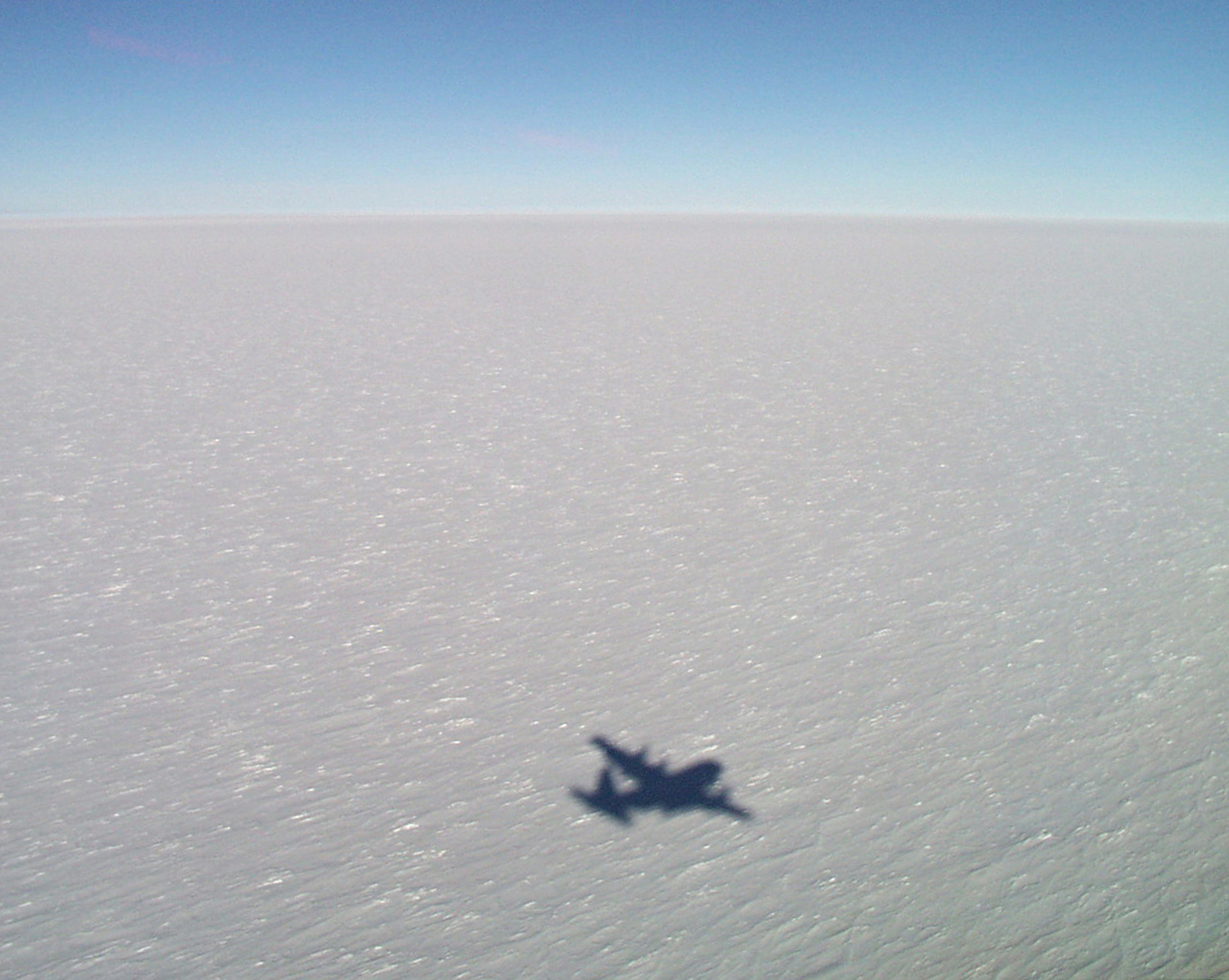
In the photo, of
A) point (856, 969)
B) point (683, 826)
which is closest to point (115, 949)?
point (683, 826)

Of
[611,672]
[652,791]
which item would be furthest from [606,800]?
[611,672]

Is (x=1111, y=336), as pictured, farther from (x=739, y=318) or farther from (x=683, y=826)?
(x=683, y=826)

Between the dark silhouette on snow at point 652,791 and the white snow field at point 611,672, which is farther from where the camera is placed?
the dark silhouette on snow at point 652,791

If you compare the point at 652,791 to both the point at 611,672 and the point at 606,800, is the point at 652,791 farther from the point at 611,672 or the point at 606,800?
the point at 611,672

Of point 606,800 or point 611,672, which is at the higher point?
point 611,672

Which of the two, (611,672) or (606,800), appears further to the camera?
(611,672)
